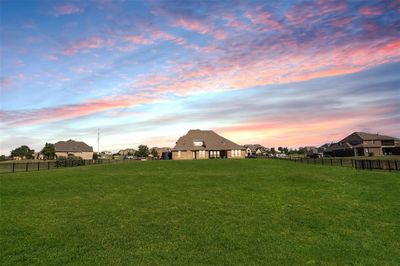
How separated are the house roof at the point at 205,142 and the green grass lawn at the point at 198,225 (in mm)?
63186

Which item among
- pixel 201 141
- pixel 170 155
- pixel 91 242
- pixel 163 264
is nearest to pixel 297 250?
pixel 163 264

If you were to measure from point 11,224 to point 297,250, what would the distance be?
42.3 feet

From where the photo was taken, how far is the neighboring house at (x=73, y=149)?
131 meters

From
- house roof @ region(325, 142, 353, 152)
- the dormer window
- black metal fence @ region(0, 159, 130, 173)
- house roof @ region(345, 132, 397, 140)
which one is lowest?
black metal fence @ region(0, 159, 130, 173)

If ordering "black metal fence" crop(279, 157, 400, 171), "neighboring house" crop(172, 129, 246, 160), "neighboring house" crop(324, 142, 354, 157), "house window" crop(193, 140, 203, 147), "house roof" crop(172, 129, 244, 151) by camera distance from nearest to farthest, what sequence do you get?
"black metal fence" crop(279, 157, 400, 171) → "neighboring house" crop(172, 129, 246, 160) → "house roof" crop(172, 129, 244, 151) → "house window" crop(193, 140, 203, 147) → "neighboring house" crop(324, 142, 354, 157)

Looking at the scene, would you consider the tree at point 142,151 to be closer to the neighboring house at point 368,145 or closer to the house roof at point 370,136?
the neighboring house at point 368,145

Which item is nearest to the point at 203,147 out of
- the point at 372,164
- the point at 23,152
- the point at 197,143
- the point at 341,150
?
the point at 197,143

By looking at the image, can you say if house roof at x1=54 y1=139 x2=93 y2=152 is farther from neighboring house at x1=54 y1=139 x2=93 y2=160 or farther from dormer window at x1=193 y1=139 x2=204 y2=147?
dormer window at x1=193 y1=139 x2=204 y2=147

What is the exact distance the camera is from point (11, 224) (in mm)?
14586

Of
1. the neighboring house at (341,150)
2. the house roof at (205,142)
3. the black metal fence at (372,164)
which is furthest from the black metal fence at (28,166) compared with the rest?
the neighboring house at (341,150)

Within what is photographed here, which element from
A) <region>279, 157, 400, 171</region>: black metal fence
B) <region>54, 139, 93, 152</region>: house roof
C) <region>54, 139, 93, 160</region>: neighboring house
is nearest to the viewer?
<region>279, 157, 400, 171</region>: black metal fence

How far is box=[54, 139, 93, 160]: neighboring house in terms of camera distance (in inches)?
5167

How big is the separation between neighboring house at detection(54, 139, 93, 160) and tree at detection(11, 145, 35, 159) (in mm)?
40830

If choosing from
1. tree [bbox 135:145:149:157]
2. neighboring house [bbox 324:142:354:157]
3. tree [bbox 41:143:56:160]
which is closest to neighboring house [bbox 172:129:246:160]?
neighboring house [bbox 324:142:354:157]
